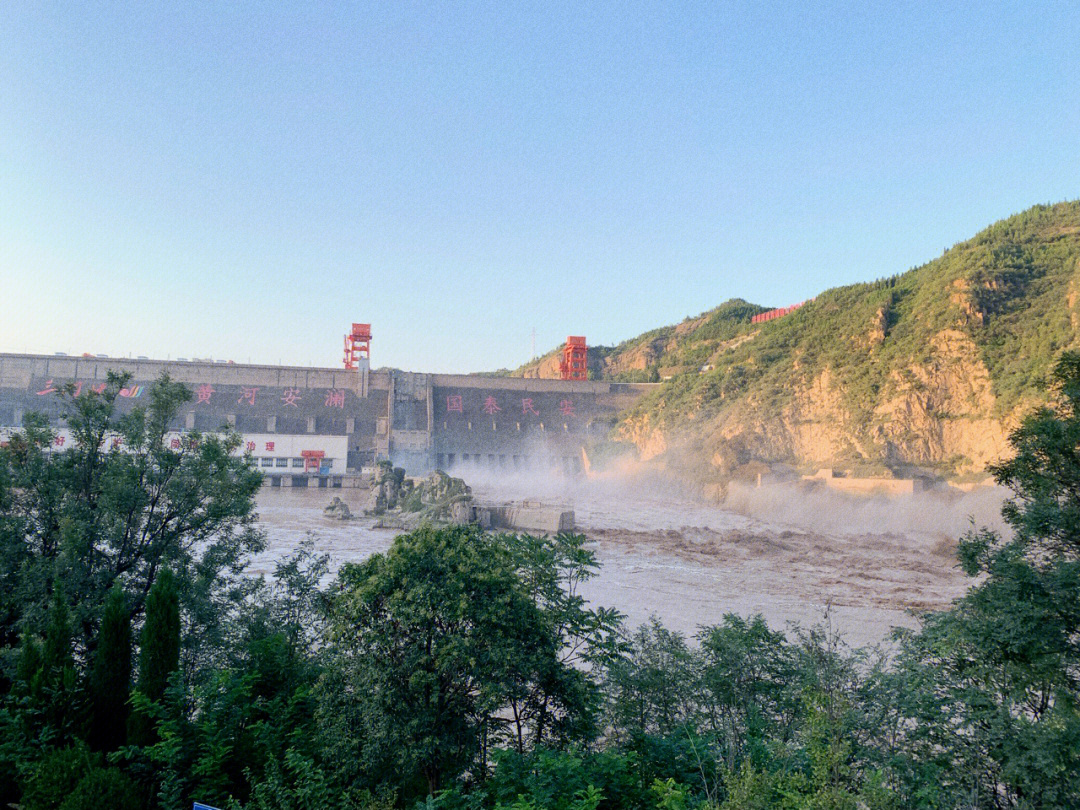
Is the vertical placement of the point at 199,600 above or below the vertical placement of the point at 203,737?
above

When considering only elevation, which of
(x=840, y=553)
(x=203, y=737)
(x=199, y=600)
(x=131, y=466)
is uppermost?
(x=131, y=466)

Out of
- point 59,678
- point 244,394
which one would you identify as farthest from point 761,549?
point 244,394

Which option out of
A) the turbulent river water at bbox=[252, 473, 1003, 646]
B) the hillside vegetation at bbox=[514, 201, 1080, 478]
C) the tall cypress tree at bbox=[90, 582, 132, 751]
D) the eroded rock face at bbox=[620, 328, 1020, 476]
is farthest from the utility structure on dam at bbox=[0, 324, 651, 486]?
the tall cypress tree at bbox=[90, 582, 132, 751]

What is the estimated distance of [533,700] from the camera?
7.94 m

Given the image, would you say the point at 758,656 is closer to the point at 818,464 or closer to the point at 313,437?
the point at 818,464

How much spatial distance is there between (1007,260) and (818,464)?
790 inches

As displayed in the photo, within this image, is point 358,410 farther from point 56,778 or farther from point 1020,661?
point 1020,661

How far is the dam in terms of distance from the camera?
58719 millimetres

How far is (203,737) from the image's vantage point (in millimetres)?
7945

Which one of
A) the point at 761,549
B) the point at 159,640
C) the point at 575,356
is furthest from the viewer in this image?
the point at 575,356

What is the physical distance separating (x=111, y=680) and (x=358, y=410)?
5774 centimetres

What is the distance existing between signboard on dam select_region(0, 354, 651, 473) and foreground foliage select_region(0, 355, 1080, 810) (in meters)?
49.9

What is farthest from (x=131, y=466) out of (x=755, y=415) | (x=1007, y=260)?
(x=1007, y=260)

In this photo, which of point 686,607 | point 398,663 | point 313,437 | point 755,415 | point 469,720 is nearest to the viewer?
point 398,663
